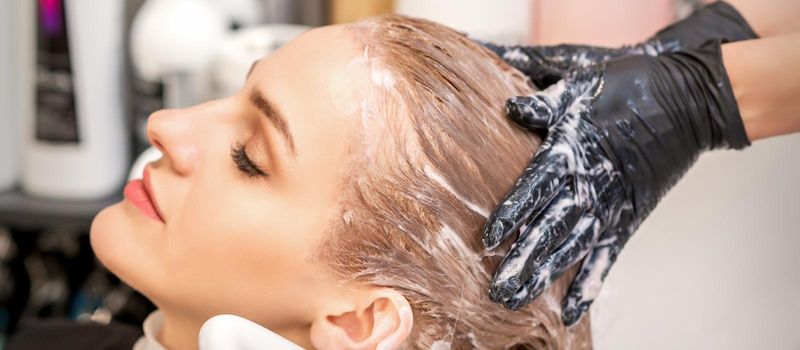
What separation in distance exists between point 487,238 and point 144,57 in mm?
843

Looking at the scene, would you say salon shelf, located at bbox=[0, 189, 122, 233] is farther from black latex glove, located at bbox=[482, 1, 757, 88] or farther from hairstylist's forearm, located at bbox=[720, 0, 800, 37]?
hairstylist's forearm, located at bbox=[720, 0, 800, 37]

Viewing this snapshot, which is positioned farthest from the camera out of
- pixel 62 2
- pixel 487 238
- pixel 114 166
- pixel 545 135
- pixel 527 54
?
pixel 114 166

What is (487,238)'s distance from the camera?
0.87 meters

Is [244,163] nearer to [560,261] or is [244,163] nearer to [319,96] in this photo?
[319,96]

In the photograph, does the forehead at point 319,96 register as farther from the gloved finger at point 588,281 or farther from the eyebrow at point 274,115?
the gloved finger at point 588,281

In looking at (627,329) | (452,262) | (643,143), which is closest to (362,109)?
(452,262)

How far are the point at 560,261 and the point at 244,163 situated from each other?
14.3 inches

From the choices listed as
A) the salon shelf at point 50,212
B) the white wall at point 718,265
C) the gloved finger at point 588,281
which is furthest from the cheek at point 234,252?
the salon shelf at point 50,212

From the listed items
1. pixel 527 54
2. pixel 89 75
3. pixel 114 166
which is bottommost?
pixel 114 166

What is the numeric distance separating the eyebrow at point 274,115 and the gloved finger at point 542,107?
24cm

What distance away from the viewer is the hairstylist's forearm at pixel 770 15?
108 cm

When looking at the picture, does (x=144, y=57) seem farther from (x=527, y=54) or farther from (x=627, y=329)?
(x=627, y=329)

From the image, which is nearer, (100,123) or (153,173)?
(153,173)

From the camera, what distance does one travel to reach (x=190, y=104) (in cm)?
155
